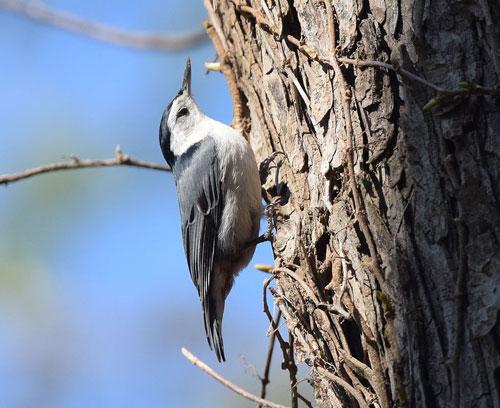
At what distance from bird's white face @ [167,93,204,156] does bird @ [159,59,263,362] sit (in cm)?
3

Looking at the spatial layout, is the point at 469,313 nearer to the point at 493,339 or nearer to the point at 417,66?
the point at 493,339

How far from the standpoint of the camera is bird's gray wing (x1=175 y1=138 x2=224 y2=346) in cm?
316

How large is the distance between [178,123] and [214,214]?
0.55 meters

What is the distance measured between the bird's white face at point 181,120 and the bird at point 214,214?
3 centimetres

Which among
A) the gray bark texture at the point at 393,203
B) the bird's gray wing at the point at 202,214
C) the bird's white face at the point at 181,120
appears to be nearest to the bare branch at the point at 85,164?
the bird's gray wing at the point at 202,214

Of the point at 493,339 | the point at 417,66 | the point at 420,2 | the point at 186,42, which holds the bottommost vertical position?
the point at 493,339

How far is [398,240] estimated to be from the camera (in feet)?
A: 5.89

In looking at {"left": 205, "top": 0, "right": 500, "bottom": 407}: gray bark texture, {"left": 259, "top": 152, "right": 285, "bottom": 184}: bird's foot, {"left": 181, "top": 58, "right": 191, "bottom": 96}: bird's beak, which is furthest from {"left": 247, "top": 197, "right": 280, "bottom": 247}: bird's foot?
{"left": 181, "top": 58, "right": 191, "bottom": 96}: bird's beak

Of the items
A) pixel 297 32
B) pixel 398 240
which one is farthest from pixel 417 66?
pixel 297 32

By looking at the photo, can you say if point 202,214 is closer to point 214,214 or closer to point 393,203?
point 214,214

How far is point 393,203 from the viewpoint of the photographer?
6.01 feet

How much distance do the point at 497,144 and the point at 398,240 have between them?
337 mm

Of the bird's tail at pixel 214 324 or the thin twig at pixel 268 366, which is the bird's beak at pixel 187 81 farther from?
the thin twig at pixel 268 366

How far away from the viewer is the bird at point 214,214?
305 cm
